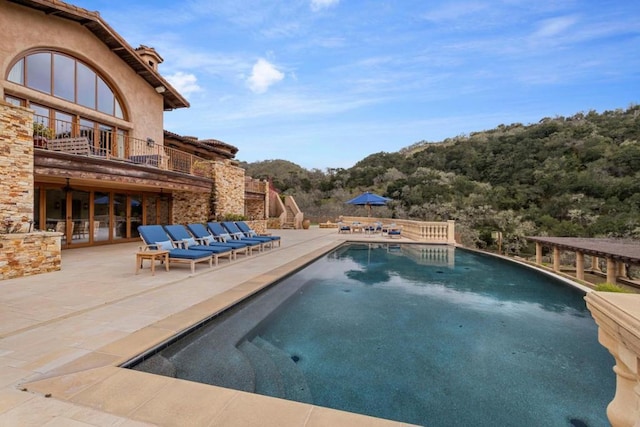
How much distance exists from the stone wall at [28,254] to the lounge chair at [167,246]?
6.11 feet

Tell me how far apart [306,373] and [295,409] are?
1124 millimetres

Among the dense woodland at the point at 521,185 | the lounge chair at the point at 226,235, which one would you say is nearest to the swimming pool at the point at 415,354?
the lounge chair at the point at 226,235

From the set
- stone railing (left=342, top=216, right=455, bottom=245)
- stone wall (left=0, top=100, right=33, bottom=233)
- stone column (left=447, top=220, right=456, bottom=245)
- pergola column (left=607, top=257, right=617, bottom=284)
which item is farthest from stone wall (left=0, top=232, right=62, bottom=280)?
stone column (left=447, top=220, right=456, bottom=245)

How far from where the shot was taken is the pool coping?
2434mm

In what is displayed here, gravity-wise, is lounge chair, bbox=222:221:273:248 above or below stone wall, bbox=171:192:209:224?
below

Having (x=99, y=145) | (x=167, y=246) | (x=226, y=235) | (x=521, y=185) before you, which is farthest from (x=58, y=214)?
(x=521, y=185)

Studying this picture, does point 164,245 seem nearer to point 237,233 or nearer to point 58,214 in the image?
point 237,233

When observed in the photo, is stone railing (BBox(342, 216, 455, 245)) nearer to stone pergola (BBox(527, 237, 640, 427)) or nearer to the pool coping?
the pool coping

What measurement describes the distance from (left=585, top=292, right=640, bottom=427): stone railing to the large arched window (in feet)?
46.9

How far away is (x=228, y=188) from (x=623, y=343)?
16.4 m

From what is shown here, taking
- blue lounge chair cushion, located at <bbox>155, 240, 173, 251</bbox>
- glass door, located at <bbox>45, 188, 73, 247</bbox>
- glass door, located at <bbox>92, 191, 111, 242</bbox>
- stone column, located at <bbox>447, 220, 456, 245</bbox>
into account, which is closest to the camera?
blue lounge chair cushion, located at <bbox>155, 240, 173, 251</bbox>

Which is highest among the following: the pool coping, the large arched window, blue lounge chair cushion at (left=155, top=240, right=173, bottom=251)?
the large arched window

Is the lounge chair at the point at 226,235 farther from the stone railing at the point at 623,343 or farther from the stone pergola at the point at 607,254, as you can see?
the stone railing at the point at 623,343

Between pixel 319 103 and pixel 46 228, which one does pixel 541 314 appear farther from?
pixel 319 103
